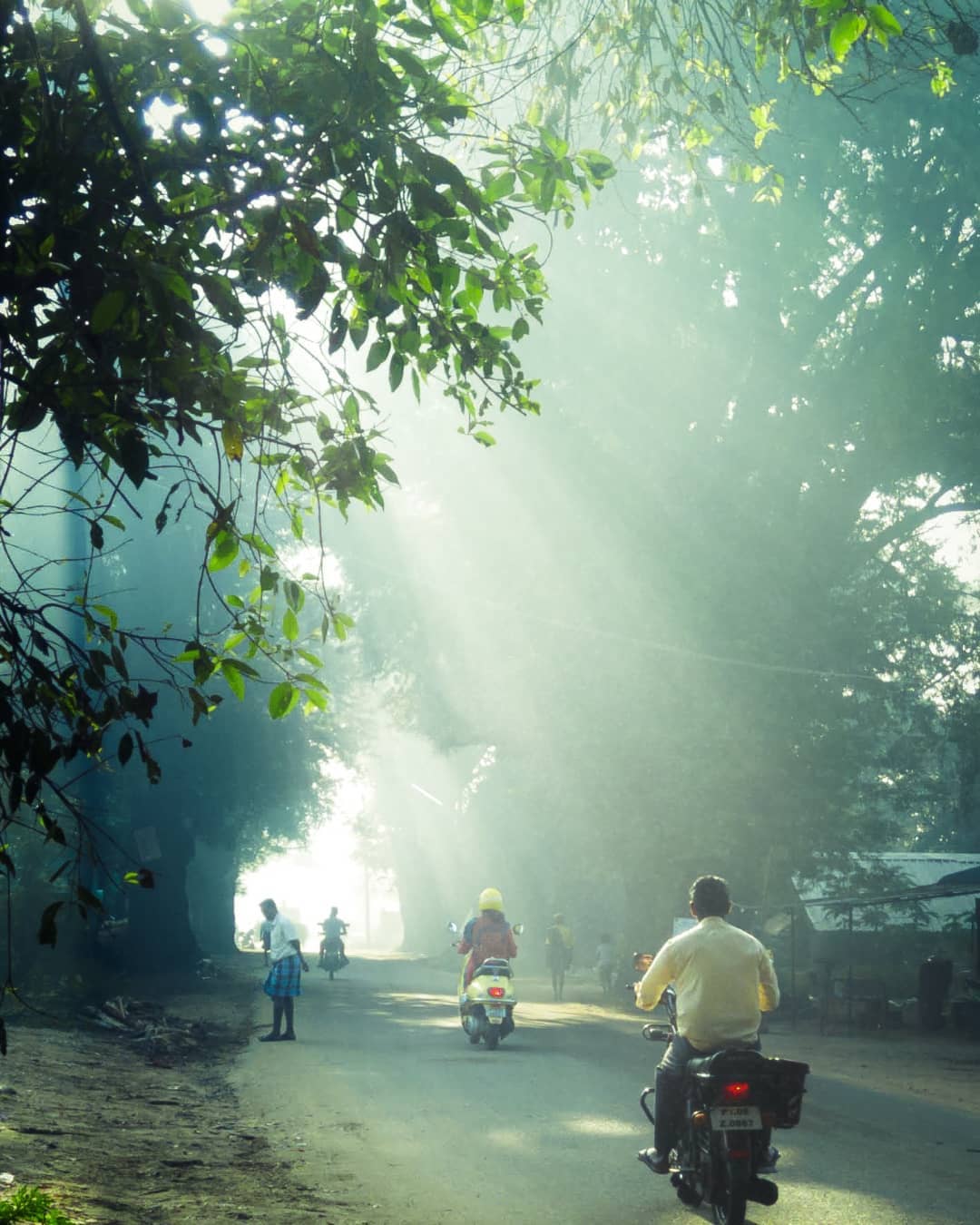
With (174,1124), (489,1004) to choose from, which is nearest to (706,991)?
(174,1124)

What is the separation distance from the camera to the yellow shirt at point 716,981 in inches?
280

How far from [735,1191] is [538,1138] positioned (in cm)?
373

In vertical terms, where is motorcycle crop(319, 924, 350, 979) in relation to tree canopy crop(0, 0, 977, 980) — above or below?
below

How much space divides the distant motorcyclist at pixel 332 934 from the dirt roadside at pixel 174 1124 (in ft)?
61.0

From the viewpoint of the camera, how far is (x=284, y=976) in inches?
712

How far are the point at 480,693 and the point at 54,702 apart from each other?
26703 mm

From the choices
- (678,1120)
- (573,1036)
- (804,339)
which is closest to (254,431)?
(678,1120)

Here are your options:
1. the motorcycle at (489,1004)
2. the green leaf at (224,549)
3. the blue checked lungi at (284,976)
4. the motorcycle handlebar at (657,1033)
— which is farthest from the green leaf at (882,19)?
the blue checked lungi at (284,976)

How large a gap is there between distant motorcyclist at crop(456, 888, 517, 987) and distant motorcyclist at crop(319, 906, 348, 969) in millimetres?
22301

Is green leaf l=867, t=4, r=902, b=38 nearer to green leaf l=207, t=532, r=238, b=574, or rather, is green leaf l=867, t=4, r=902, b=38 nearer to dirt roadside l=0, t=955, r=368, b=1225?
green leaf l=207, t=532, r=238, b=574

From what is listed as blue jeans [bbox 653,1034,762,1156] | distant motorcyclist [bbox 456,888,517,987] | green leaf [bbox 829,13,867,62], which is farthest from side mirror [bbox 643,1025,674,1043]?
distant motorcyclist [bbox 456,888,517,987]

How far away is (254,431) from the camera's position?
18.3ft

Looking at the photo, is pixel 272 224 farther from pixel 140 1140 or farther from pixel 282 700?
pixel 140 1140

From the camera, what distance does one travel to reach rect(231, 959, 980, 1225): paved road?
7.73 metres
